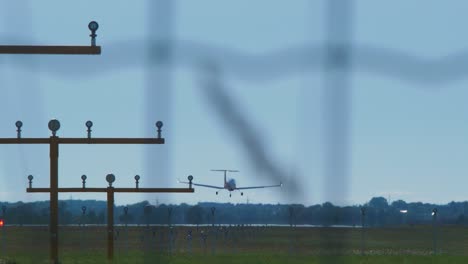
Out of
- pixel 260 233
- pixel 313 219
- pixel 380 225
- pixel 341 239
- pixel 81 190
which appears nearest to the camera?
pixel 341 239

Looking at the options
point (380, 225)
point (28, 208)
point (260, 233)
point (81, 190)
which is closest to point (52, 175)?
point (81, 190)

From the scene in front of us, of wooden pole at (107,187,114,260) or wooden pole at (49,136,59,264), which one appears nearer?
wooden pole at (49,136,59,264)

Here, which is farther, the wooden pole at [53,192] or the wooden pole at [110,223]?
the wooden pole at [110,223]

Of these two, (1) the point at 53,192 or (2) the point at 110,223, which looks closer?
(1) the point at 53,192

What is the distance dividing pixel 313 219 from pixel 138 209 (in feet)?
2.40

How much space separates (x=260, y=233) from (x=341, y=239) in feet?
443

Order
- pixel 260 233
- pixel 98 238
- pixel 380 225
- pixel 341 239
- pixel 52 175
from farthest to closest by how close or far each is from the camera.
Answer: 1. pixel 380 225
2. pixel 260 233
3. pixel 98 238
4. pixel 52 175
5. pixel 341 239

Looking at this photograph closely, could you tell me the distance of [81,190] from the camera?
4716 cm

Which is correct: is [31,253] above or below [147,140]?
below

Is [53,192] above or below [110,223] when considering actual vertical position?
above

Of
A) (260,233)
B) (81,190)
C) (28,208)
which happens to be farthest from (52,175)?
(260,233)

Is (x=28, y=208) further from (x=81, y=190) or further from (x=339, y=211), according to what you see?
(x=81, y=190)

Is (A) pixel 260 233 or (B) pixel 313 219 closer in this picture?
(B) pixel 313 219

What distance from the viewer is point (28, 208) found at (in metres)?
5.69
